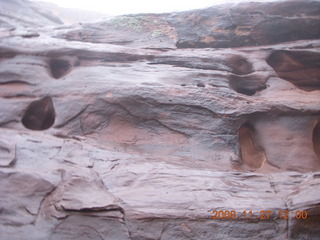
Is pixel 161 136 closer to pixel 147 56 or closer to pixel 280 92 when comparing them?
pixel 147 56

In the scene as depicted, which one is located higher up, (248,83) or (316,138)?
(248,83)

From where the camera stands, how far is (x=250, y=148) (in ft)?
17.8

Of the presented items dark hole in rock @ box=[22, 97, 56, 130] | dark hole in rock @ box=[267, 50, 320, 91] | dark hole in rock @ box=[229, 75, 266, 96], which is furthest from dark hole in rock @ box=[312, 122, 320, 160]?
dark hole in rock @ box=[22, 97, 56, 130]

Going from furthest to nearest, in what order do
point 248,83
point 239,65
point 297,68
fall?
1. point 297,68
2. point 239,65
3. point 248,83

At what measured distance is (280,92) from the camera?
6.12m

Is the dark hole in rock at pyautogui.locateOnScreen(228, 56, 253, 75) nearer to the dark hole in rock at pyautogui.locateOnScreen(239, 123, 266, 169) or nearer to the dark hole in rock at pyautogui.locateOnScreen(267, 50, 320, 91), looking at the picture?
the dark hole in rock at pyautogui.locateOnScreen(267, 50, 320, 91)

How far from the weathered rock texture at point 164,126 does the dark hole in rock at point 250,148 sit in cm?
2

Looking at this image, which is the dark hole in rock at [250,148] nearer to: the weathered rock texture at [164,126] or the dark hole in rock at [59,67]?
the weathered rock texture at [164,126]

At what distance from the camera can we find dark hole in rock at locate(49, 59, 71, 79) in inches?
251
